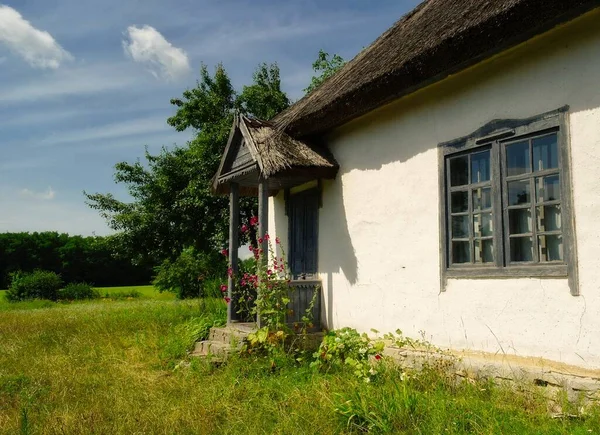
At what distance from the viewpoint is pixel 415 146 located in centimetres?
604

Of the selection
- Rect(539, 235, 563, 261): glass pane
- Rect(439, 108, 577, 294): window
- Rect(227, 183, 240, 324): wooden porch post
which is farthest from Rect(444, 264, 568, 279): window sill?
Rect(227, 183, 240, 324): wooden porch post

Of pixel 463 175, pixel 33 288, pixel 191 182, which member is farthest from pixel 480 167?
pixel 33 288

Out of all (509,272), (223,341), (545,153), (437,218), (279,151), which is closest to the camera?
(545,153)

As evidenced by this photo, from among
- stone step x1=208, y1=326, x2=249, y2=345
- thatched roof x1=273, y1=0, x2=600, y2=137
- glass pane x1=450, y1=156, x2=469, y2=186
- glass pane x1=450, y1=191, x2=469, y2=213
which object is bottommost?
stone step x1=208, y1=326, x2=249, y2=345

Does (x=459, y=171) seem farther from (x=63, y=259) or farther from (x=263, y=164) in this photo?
(x=63, y=259)

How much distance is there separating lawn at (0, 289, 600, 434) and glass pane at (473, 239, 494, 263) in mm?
1221

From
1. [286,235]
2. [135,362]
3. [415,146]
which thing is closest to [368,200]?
[415,146]

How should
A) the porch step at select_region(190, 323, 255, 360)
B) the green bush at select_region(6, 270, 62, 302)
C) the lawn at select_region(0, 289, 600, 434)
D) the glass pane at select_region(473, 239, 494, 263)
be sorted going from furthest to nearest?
1. the green bush at select_region(6, 270, 62, 302)
2. the porch step at select_region(190, 323, 255, 360)
3. the glass pane at select_region(473, 239, 494, 263)
4. the lawn at select_region(0, 289, 600, 434)

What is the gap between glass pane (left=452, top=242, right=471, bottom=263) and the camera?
535 cm

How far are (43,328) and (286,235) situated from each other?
552cm

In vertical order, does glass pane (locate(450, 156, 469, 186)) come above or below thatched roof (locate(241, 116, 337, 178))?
below

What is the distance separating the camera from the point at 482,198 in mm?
5258

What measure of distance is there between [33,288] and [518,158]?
81.2 ft

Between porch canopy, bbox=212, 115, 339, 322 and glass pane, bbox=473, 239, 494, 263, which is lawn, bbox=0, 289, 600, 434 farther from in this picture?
porch canopy, bbox=212, 115, 339, 322
